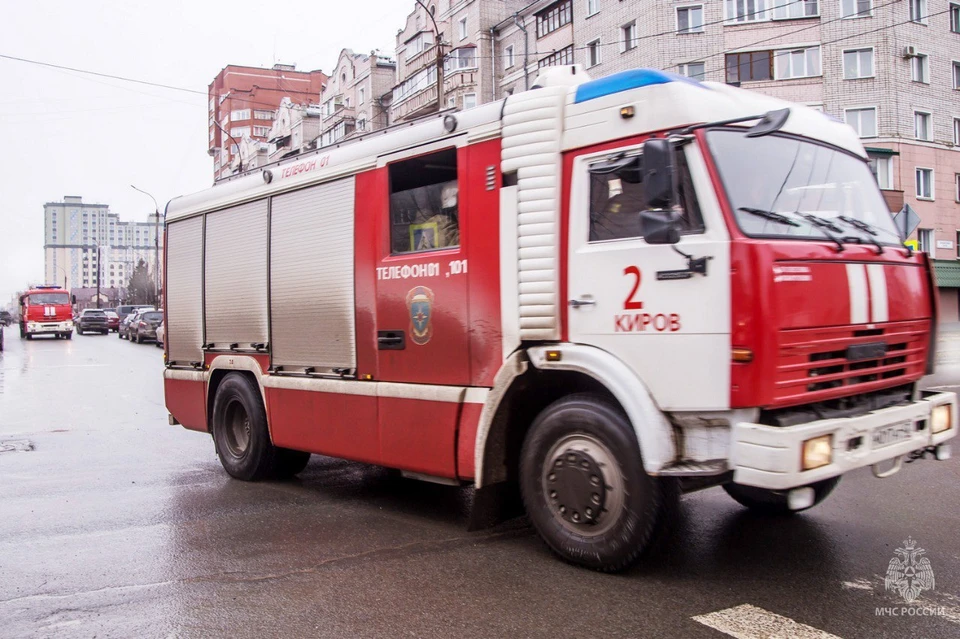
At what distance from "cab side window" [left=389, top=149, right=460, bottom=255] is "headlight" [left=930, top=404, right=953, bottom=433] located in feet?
10.6

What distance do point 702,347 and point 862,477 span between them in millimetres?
3842

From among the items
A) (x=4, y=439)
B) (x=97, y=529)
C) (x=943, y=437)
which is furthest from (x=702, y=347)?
(x=4, y=439)

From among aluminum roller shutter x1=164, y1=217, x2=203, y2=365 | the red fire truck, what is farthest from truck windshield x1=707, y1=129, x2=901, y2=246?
the red fire truck

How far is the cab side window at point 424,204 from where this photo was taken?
232 inches

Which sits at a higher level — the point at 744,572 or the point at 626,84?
the point at 626,84

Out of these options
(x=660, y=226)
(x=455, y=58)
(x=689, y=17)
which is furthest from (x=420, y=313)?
(x=455, y=58)

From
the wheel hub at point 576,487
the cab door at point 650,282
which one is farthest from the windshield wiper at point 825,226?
the wheel hub at point 576,487

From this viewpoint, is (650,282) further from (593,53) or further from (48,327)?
(48,327)

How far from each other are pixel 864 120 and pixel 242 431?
34.7 metres

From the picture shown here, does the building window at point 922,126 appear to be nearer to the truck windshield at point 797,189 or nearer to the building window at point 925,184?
the building window at point 925,184

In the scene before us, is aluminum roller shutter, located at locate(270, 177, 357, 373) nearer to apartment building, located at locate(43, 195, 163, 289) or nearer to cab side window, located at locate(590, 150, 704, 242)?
cab side window, located at locate(590, 150, 704, 242)

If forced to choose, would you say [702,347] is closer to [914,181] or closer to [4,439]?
A: [4,439]

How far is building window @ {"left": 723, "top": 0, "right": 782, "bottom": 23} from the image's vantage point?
3531 cm

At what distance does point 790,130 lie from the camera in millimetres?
5176
